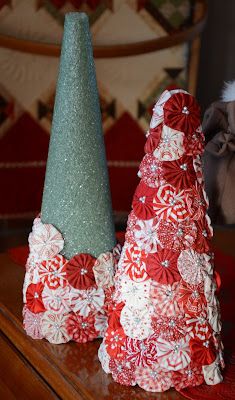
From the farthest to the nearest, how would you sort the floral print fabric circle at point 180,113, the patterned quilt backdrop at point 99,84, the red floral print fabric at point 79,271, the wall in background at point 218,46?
the wall in background at point 218,46
the patterned quilt backdrop at point 99,84
the red floral print fabric at point 79,271
the floral print fabric circle at point 180,113

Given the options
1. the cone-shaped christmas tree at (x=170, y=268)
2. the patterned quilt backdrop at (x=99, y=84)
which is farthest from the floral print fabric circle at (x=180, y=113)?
the patterned quilt backdrop at (x=99, y=84)

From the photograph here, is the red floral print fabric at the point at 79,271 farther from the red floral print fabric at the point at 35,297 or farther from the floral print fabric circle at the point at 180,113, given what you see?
the floral print fabric circle at the point at 180,113

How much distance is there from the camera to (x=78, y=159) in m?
0.64

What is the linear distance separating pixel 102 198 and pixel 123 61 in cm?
99

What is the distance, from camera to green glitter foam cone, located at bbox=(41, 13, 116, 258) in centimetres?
63

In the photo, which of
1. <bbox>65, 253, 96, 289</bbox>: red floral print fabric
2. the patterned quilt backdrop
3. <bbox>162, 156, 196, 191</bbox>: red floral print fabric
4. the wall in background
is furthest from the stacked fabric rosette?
the wall in background

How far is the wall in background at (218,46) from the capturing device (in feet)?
5.98

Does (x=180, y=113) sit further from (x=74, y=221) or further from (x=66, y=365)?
(x=66, y=365)

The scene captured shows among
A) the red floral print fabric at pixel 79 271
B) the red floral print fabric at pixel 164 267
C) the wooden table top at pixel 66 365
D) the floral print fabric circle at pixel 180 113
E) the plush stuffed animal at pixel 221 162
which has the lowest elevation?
the wooden table top at pixel 66 365

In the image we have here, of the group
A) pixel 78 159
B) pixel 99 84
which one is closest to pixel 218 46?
pixel 99 84

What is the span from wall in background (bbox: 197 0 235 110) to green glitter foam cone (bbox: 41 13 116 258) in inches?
50.1

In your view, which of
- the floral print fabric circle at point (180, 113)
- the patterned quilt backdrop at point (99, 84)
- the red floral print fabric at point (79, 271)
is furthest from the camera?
the patterned quilt backdrop at point (99, 84)

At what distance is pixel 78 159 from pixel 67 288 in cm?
13

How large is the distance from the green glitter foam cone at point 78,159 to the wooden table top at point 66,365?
102 millimetres
